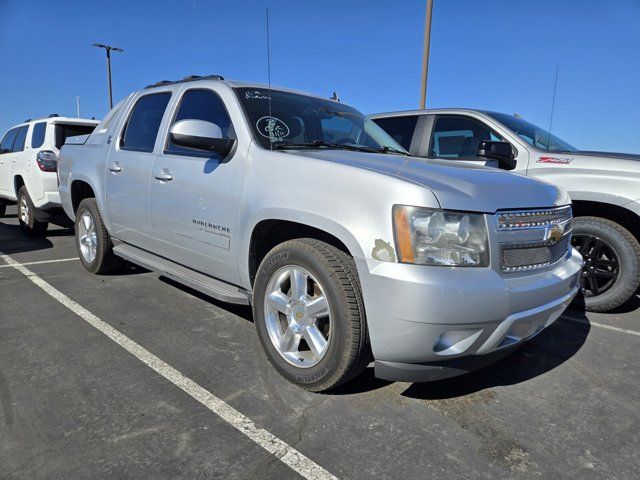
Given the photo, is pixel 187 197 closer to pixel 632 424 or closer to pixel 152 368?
pixel 152 368

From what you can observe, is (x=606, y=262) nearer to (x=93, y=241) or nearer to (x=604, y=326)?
(x=604, y=326)

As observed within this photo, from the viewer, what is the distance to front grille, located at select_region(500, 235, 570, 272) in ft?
7.27

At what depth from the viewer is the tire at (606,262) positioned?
156 inches

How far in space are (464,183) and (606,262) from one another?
8.76ft

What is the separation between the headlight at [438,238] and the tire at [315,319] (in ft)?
1.16

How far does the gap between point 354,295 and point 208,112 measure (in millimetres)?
1943

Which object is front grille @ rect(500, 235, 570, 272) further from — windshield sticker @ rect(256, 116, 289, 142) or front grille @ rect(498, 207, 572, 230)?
windshield sticker @ rect(256, 116, 289, 142)

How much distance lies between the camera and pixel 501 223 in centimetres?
221

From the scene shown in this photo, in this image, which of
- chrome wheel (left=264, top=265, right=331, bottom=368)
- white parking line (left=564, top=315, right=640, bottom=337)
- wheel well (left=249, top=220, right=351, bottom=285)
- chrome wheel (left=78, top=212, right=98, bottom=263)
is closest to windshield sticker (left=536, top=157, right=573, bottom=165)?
white parking line (left=564, top=315, right=640, bottom=337)

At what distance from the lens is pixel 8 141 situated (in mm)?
8453

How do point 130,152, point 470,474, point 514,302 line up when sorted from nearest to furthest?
point 470,474
point 514,302
point 130,152

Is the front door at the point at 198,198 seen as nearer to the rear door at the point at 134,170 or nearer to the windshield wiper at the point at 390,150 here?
the rear door at the point at 134,170

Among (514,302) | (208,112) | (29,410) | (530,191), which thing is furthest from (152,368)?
(530,191)

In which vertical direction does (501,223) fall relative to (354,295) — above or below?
above
